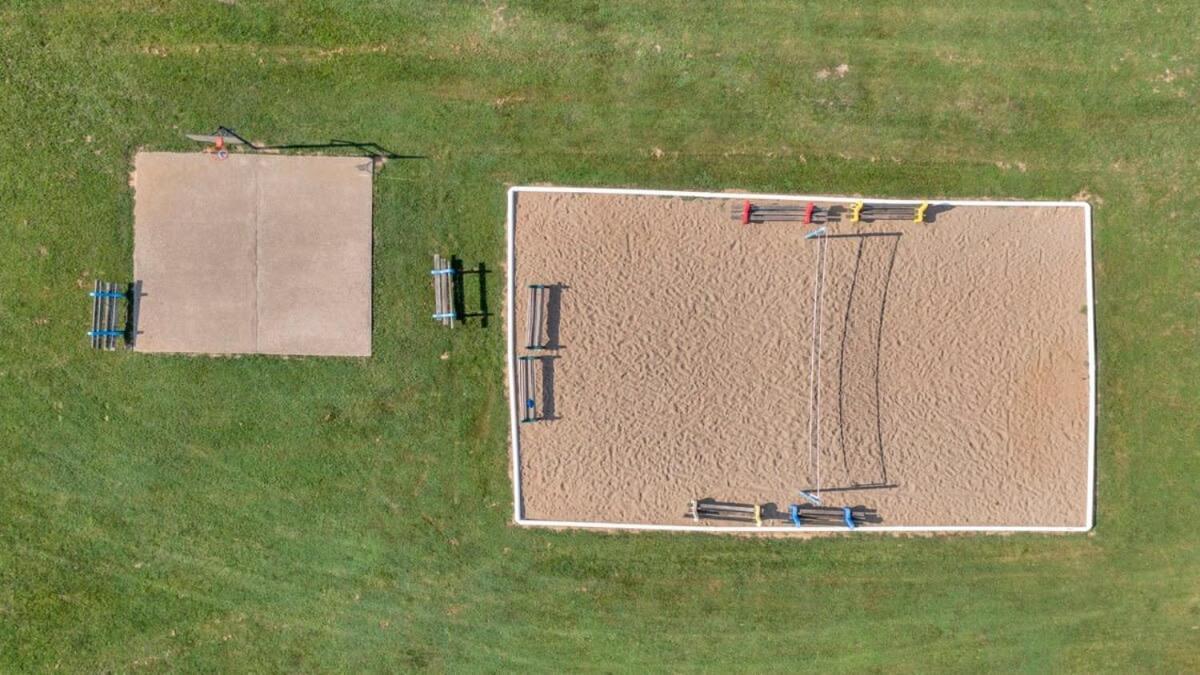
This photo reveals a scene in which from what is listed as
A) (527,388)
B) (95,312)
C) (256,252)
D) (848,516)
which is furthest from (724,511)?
(95,312)

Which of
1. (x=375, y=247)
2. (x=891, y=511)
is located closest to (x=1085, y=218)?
(x=891, y=511)

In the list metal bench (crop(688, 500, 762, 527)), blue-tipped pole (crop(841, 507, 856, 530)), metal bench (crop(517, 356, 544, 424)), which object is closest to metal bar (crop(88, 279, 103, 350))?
metal bench (crop(517, 356, 544, 424))

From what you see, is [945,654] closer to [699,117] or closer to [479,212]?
[699,117]

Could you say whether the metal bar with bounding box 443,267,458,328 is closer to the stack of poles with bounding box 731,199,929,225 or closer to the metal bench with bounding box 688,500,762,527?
the stack of poles with bounding box 731,199,929,225

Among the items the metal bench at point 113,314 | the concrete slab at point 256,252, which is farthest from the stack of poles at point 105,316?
the concrete slab at point 256,252

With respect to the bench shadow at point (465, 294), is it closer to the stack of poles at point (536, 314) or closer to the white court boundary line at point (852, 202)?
the white court boundary line at point (852, 202)

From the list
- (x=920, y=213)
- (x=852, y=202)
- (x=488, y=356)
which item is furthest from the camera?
(x=488, y=356)

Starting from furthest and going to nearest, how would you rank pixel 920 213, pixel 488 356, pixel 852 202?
pixel 488 356 < pixel 852 202 < pixel 920 213

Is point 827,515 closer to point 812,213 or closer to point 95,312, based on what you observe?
point 812,213
